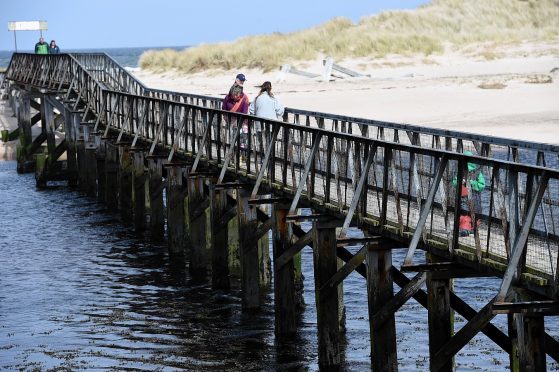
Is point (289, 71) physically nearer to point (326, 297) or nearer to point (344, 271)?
point (326, 297)

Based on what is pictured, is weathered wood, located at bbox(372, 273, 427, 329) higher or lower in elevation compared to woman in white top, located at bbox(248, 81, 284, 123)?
lower

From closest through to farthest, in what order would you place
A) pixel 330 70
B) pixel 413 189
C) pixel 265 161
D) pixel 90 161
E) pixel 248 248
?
pixel 413 189
pixel 265 161
pixel 248 248
pixel 90 161
pixel 330 70

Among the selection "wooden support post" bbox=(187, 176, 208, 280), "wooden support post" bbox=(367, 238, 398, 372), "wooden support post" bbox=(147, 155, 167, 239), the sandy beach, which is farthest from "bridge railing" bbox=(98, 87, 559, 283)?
the sandy beach

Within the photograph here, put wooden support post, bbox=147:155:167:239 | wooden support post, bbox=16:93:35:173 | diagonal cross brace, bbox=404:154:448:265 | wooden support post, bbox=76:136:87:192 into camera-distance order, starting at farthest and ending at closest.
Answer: wooden support post, bbox=16:93:35:173 < wooden support post, bbox=76:136:87:192 < wooden support post, bbox=147:155:167:239 < diagonal cross brace, bbox=404:154:448:265

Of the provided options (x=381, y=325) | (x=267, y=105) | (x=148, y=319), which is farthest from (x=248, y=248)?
(x=381, y=325)

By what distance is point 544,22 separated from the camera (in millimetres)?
82312

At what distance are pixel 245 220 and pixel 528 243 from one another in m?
7.18

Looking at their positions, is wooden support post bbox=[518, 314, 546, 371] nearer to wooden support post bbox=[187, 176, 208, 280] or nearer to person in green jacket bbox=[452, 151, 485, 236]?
person in green jacket bbox=[452, 151, 485, 236]

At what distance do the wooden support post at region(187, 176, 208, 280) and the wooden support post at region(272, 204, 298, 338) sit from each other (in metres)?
Answer: 4.32

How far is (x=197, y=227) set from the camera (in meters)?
21.7

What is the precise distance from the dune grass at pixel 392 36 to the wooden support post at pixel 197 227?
4349 cm

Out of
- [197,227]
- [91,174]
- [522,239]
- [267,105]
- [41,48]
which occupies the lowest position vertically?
[91,174]

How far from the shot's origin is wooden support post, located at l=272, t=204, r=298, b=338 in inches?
657

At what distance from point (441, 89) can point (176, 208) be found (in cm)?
2927
